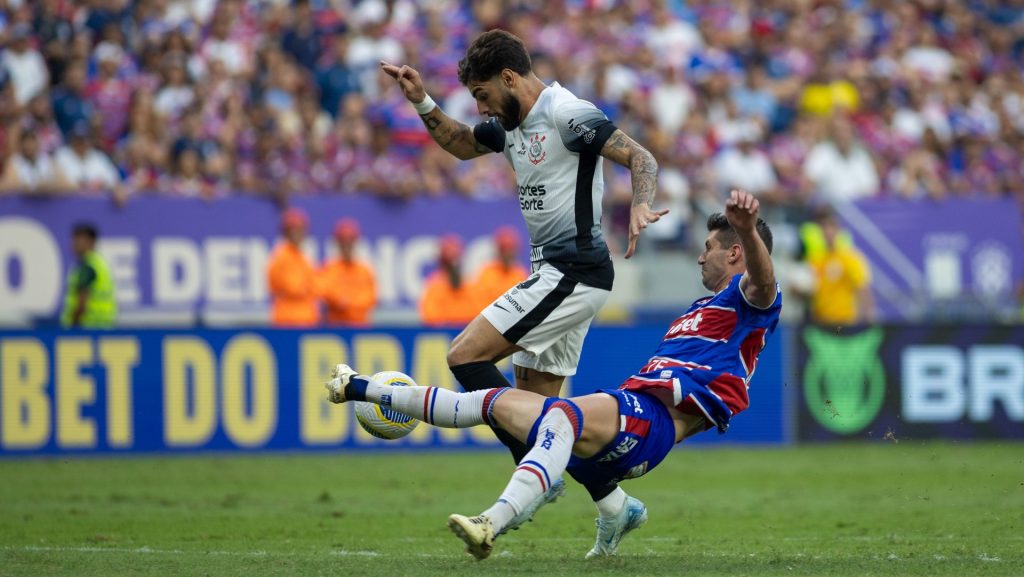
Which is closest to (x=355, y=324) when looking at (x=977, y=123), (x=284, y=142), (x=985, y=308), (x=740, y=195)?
(x=284, y=142)

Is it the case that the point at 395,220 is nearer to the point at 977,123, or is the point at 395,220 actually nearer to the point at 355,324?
the point at 355,324

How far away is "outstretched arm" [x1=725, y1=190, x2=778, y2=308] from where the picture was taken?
21.4 feet

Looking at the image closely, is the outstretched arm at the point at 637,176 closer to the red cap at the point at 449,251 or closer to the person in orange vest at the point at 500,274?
the person in orange vest at the point at 500,274

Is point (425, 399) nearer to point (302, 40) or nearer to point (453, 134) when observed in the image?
point (453, 134)

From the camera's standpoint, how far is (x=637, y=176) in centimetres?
723

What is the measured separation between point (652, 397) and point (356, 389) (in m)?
1.50

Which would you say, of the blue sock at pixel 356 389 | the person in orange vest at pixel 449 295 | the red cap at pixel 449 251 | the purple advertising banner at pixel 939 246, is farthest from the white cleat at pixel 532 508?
the purple advertising banner at pixel 939 246

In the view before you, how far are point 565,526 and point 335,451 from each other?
19.1ft

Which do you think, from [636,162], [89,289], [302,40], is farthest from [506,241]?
[636,162]

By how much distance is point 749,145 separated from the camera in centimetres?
1944

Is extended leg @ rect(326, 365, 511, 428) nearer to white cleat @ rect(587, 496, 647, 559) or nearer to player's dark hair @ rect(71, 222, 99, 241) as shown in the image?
white cleat @ rect(587, 496, 647, 559)

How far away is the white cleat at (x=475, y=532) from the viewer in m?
6.14

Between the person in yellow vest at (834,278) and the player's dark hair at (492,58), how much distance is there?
10247mm

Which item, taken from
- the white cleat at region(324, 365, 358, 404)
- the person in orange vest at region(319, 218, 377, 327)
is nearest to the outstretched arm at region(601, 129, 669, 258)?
the white cleat at region(324, 365, 358, 404)
